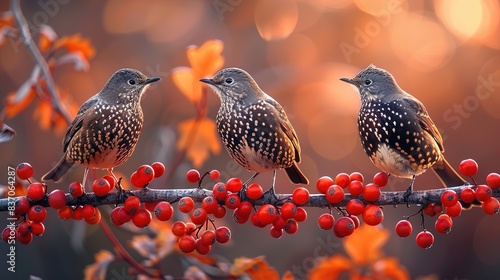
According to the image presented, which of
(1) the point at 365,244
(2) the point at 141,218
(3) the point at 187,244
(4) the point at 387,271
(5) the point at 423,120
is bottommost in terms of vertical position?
(4) the point at 387,271

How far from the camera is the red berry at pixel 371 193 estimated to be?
2.24 meters

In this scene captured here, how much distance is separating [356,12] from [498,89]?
61.5 inches

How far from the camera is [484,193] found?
2137 millimetres

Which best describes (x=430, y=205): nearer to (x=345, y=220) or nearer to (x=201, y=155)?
(x=345, y=220)

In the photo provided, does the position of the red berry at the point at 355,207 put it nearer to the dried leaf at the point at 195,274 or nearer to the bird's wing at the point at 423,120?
the bird's wing at the point at 423,120

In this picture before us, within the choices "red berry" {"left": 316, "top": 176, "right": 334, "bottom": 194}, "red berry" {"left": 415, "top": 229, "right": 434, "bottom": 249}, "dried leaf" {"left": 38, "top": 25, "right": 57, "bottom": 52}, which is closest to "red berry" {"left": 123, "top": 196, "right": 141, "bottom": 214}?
"red berry" {"left": 316, "top": 176, "right": 334, "bottom": 194}

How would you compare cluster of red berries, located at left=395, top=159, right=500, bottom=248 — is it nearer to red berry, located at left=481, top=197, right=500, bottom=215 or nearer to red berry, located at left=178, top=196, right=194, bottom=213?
red berry, located at left=481, top=197, right=500, bottom=215

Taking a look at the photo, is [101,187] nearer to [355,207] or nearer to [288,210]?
[288,210]

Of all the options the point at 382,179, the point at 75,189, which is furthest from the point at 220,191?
the point at 382,179

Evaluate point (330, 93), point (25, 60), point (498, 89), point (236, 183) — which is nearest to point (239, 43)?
point (330, 93)

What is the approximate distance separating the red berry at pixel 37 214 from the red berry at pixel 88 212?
5.2 inches

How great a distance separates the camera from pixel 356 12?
17.7ft

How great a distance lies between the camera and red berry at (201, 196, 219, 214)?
7.43 feet

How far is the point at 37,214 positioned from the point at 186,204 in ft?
1.71
